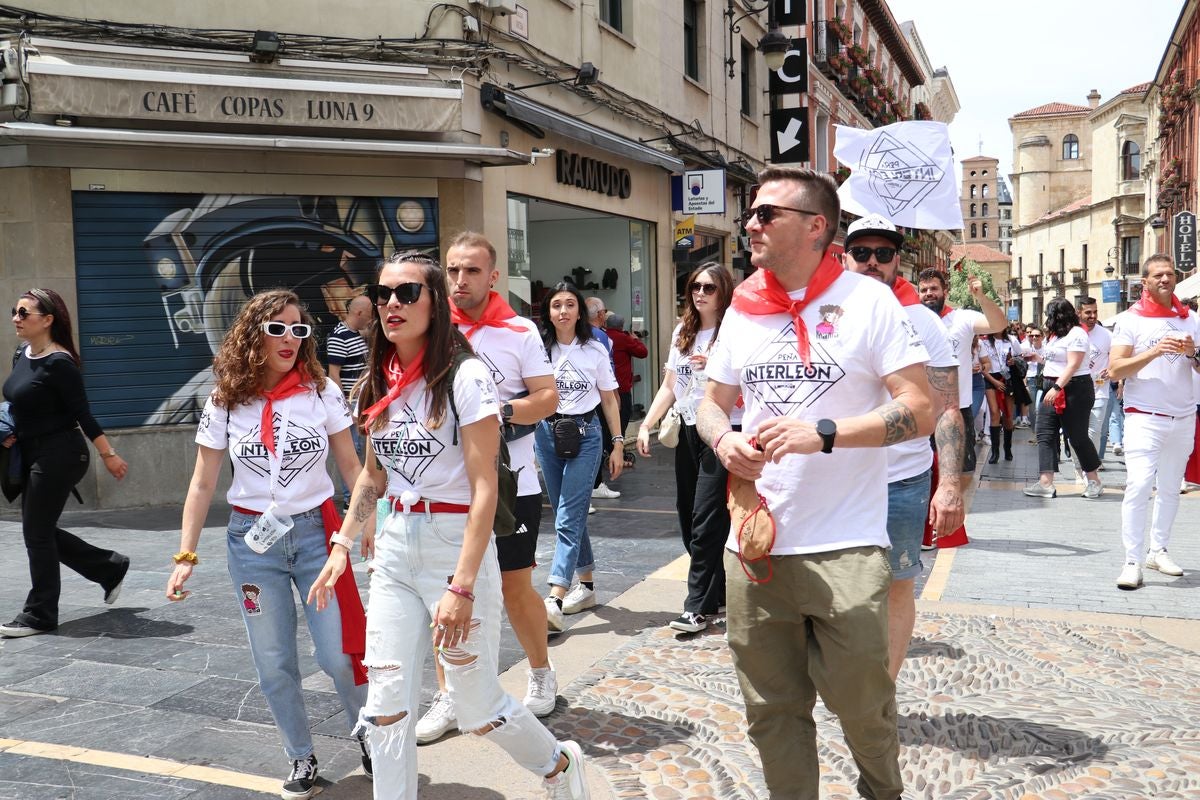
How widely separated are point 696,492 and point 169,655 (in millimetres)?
2757

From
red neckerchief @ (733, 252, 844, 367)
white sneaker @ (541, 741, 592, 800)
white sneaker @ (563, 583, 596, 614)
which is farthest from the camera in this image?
white sneaker @ (563, 583, 596, 614)

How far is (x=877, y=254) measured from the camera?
3881 mm

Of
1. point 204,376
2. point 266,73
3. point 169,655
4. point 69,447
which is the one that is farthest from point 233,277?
point 169,655

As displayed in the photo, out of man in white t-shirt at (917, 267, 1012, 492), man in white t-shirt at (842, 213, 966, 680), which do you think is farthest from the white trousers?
man in white t-shirt at (842, 213, 966, 680)

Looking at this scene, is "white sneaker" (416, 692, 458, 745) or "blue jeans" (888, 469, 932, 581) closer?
"blue jeans" (888, 469, 932, 581)

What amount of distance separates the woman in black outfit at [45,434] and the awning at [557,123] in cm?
653

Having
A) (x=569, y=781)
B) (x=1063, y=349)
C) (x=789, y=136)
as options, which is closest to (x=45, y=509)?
(x=569, y=781)

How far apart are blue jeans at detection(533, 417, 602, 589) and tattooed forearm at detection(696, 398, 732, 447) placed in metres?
2.57

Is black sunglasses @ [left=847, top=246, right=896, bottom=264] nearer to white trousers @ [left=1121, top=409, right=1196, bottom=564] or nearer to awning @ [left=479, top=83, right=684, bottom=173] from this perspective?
white trousers @ [left=1121, top=409, right=1196, bottom=564]

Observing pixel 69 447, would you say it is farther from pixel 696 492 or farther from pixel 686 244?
pixel 686 244

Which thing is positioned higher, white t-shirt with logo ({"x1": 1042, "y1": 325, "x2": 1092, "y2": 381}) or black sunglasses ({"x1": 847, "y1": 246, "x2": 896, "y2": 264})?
black sunglasses ({"x1": 847, "y1": 246, "x2": 896, "y2": 264})

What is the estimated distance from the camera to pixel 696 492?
5.42 meters

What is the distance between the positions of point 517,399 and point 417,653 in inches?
57.4

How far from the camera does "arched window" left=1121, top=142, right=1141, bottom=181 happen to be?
68250 millimetres
